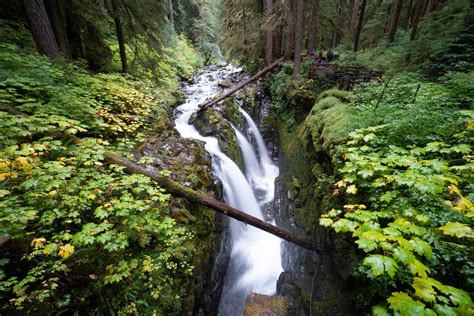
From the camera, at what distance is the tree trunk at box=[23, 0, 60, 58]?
6.12 metres

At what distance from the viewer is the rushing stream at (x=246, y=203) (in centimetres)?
708

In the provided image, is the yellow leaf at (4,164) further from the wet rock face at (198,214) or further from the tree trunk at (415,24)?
the tree trunk at (415,24)

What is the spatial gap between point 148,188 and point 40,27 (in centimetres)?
623

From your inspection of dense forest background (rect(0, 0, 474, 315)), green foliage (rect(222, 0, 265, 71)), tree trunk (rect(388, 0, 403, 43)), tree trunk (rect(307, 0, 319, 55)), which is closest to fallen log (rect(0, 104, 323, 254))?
dense forest background (rect(0, 0, 474, 315))

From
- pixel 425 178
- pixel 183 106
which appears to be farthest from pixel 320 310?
pixel 183 106

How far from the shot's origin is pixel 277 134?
41.3 feet

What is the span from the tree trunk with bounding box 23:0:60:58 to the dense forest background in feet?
0.10

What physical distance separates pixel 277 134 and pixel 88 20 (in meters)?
9.97

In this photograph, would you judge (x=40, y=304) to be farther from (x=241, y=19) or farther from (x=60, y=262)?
(x=241, y=19)

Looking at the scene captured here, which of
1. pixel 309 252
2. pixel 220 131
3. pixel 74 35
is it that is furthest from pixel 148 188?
pixel 74 35

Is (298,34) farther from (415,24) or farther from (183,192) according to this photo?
(183,192)

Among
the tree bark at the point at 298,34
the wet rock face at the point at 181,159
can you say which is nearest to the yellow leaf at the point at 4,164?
the wet rock face at the point at 181,159

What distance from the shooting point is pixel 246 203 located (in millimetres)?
9117

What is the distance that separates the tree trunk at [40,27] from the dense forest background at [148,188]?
0.10 ft
